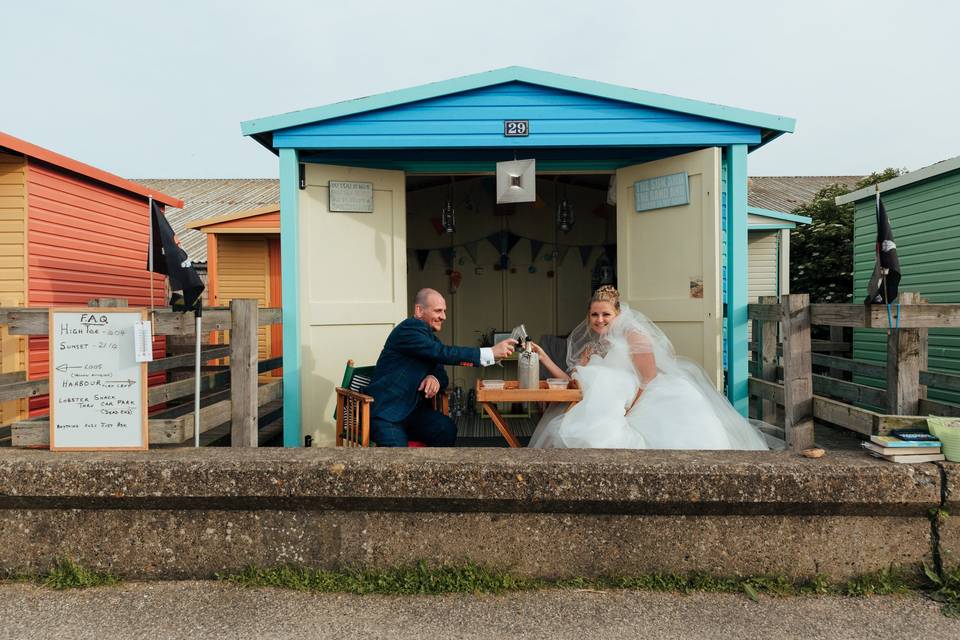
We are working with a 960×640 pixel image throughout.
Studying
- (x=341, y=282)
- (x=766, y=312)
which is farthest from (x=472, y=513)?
(x=766, y=312)

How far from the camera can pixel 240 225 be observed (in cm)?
1067

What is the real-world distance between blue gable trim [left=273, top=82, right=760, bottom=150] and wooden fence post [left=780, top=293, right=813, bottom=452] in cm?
200

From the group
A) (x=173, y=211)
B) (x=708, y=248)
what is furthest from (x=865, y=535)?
(x=173, y=211)

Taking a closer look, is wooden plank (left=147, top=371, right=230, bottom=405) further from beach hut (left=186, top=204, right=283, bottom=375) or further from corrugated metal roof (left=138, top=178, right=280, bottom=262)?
corrugated metal roof (left=138, top=178, right=280, bottom=262)

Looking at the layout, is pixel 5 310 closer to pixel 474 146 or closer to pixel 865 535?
pixel 474 146

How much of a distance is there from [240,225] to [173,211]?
7.37 metres

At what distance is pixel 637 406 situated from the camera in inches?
144

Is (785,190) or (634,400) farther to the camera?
(785,190)

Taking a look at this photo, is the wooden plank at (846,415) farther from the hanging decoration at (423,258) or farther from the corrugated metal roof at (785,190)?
the corrugated metal roof at (785,190)

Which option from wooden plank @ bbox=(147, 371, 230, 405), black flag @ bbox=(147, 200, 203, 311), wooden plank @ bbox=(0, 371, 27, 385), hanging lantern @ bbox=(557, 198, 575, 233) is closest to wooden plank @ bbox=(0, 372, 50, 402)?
wooden plank @ bbox=(0, 371, 27, 385)

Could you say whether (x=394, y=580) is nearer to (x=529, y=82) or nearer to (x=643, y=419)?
(x=643, y=419)

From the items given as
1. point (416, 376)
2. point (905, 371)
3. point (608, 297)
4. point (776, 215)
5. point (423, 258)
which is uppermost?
point (776, 215)

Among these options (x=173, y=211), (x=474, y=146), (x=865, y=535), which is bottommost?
(x=865, y=535)

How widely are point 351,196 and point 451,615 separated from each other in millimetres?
3660
